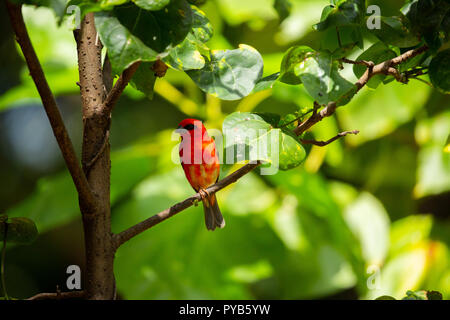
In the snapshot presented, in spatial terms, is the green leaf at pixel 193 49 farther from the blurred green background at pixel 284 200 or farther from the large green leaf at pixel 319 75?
the blurred green background at pixel 284 200

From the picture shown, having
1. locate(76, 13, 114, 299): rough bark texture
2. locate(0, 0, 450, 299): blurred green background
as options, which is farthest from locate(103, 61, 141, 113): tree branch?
locate(0, 0, 450, 299): blurred green background

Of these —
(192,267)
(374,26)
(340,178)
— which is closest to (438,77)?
(374,26)

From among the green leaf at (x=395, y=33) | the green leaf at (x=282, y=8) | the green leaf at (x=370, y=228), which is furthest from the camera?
the green leaf at (x=370, y=228)

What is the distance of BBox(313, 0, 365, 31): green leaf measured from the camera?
58 cm

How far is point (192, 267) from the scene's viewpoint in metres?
1.26

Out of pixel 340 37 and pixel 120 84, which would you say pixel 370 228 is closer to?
pixel 340 37

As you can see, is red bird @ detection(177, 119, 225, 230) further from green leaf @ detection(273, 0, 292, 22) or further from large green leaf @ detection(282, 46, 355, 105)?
large green leaf @ detection(282, 46, 355, 105)

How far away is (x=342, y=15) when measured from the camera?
58 cm

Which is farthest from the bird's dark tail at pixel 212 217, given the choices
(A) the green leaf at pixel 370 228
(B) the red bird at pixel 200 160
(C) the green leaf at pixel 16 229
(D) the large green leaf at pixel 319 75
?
(D) the large green leaf at pixel 319 75

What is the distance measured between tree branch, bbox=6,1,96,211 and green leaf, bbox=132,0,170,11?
118mm

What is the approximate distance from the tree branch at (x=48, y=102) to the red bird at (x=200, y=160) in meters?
0.51

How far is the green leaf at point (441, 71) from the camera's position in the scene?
63 cm
